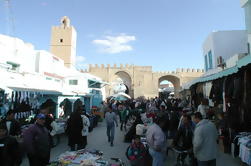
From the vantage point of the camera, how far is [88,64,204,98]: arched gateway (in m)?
36.1

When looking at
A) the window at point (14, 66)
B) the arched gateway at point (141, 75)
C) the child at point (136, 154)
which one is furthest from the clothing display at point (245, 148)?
the arched gateway at point (141, 75)

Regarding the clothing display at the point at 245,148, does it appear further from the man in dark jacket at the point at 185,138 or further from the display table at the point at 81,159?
the display table at the point at 81,159

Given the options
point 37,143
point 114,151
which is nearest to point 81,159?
point 37,143

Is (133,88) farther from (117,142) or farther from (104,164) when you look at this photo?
(104,164)

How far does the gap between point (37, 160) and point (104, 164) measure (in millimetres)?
1182

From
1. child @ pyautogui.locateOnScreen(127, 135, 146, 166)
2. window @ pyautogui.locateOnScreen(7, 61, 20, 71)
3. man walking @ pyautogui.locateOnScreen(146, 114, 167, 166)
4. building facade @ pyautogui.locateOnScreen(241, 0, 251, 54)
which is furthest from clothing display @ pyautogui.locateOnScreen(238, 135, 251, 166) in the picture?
window @ pyautogui.locateOnScreen(7, 61, 20, 71)

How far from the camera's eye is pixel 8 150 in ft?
9.87

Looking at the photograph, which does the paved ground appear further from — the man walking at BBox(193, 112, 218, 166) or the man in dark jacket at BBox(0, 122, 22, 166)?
the man in dark jacket at BBox(0, 122, 22, 166)

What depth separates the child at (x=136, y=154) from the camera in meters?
3.89

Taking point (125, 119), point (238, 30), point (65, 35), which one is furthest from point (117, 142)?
point (65, 35)

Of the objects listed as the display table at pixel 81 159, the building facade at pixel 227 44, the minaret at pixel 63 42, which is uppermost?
the minaret at pixel 63 42

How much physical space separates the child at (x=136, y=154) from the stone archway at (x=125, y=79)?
32.8m

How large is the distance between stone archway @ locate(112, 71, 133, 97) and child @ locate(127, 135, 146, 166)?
108 feet

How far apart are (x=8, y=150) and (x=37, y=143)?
433 millimetres
